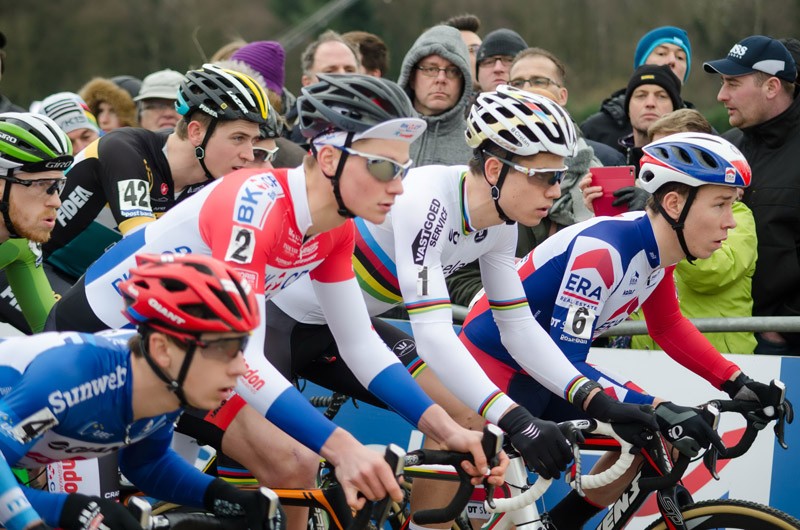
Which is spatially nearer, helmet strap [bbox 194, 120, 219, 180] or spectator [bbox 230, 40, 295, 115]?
helmet strap [bbox 194, 120, 219, 180]

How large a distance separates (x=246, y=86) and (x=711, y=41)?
14.3 m

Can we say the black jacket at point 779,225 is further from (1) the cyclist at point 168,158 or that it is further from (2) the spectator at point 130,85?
(2) the spectator at point 130,85

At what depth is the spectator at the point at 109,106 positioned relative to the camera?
10.6 m

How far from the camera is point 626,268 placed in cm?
545

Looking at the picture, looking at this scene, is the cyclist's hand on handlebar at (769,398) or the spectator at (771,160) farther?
the spectator at (771,160)

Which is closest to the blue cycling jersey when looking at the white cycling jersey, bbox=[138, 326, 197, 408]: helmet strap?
bbox=[138, 326, 197, 408]: helmet strap

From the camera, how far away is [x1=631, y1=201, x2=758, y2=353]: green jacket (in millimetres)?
6680

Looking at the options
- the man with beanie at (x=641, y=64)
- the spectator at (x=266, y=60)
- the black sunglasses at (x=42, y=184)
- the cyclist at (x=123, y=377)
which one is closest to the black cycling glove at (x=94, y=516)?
the cyclist at (x=123, y=377)

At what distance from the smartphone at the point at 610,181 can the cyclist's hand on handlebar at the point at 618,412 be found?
2063mm

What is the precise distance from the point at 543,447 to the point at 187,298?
178cm

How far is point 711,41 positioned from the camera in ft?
61.2

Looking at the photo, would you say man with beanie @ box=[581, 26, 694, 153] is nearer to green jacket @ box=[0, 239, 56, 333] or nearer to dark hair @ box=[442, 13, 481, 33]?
dark hair @ box=[442, 13, 481, 33]

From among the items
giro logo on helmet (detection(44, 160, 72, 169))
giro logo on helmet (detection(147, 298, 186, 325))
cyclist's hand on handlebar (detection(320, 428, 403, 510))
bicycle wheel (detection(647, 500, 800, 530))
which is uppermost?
giro logo on helmet (detection(44, 160, 72, 169))

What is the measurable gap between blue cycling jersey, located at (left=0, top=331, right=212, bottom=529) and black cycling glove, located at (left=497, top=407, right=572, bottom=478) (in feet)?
4.38
